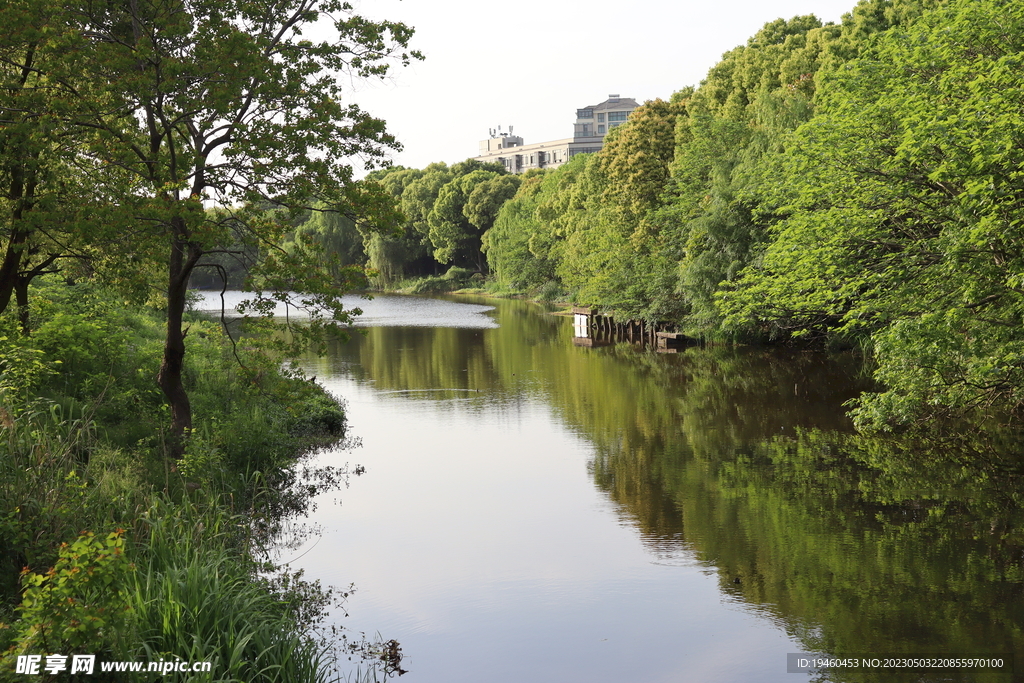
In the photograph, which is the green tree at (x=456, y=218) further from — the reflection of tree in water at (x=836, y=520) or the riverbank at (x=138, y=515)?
the riverbank at (x=138, y=515)

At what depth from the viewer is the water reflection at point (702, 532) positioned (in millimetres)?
9523

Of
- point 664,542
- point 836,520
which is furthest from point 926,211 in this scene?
point 664,542

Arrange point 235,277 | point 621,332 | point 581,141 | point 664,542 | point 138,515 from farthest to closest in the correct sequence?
point 581,141 → point 621,332 → point 235,277 → point 664,542 → point 138,515

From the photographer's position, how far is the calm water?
31.1 ft

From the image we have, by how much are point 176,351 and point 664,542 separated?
8.13m

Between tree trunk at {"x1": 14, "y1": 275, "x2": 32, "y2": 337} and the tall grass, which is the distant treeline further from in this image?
the tall grass

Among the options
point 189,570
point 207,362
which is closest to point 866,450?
point 189,570

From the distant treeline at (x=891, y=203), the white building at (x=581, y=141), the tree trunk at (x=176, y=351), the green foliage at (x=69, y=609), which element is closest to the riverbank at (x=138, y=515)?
the green foliage at (x=69, y=609)

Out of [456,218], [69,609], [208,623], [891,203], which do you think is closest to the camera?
[69,609]

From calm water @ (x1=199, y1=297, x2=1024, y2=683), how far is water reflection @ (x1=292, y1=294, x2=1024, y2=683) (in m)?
0.04

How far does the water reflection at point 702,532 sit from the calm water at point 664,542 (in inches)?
1.6

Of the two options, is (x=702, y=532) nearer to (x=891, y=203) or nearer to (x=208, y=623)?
(x=208, y=623)

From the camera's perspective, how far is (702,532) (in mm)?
13008

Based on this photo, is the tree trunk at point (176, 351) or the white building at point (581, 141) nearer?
the tree trunk at point (176, 351)
